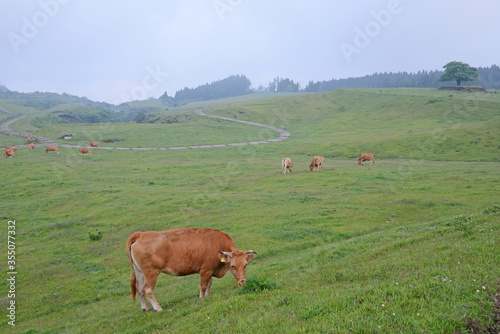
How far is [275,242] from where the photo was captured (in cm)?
1545

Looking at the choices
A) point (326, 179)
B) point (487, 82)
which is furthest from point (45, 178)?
point (487, 82)

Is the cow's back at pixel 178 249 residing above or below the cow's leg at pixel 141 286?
above

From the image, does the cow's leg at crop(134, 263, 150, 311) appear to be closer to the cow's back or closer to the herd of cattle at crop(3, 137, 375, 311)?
the herd of cattle at crop(3, 137, 375, 311)

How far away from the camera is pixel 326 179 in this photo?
1176 inches

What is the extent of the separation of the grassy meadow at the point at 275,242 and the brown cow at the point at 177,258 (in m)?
0.64

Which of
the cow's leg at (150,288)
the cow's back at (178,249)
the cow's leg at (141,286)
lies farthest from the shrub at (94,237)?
the cow's leg at (150,288)

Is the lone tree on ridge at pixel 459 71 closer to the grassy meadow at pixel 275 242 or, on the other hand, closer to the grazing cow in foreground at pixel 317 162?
the grassy meadow at pixel 275 242

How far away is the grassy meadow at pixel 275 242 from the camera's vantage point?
6074 millimetres

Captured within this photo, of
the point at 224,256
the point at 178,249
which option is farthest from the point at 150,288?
the point at 224,256

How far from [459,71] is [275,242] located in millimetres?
145503

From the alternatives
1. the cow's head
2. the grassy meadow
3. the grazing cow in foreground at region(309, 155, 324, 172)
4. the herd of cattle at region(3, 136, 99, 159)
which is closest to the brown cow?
the cow's head

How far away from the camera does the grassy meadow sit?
607 centimetres

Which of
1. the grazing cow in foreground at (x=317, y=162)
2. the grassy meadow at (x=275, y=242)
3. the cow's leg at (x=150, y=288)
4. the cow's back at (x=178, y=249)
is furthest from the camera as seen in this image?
the grazing cow in foreground at (x=317, y=162)

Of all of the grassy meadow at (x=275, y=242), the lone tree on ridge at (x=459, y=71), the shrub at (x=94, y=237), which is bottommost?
the shrub at (x=94, y=237)
